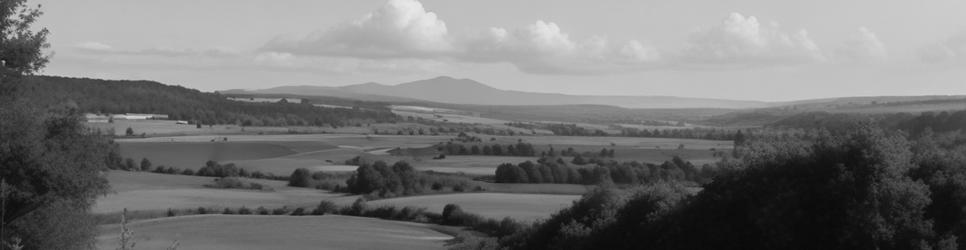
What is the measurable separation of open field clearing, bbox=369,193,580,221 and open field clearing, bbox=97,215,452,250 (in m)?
2.89

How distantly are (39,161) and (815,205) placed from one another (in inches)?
553

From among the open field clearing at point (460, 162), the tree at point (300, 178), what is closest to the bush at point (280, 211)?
the tree at point (300, 178)

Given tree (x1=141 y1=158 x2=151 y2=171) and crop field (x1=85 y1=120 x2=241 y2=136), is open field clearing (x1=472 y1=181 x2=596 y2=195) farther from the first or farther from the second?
crop field (x1=85 y1=120 x2=241 y2=136)

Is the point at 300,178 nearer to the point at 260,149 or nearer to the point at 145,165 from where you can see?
the point at 145,165

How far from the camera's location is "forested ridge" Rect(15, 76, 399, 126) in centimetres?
9088

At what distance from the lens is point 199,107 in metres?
101

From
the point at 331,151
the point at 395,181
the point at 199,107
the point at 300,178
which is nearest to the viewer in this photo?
the point at 395,181

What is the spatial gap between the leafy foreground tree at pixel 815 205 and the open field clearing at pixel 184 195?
1307 inches

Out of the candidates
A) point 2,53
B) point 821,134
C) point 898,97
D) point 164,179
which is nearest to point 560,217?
point 821,134

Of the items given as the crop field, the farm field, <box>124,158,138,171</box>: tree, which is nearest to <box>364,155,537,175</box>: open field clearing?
the farm field

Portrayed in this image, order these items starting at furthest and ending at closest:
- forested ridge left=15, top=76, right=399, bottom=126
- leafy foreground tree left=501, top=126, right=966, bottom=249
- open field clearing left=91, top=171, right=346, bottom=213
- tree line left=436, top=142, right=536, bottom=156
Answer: forested ridge left=15, top=76, right=399, bottom=126, tree line left=436, top=142, right=536, bottom=156, open field clearing left=91, top=171, right=346, bottom=213, leafy foreground tree left=501, top=126, right=966, bottom=249

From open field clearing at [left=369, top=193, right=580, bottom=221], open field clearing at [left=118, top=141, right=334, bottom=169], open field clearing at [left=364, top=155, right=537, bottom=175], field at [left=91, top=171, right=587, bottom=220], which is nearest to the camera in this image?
open field clearing at [left=369, top=193, right=580, bottom=221]

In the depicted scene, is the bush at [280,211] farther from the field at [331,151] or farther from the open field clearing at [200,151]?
the open field clearing at [200,151]

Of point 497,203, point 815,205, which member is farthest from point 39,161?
point 497,203
